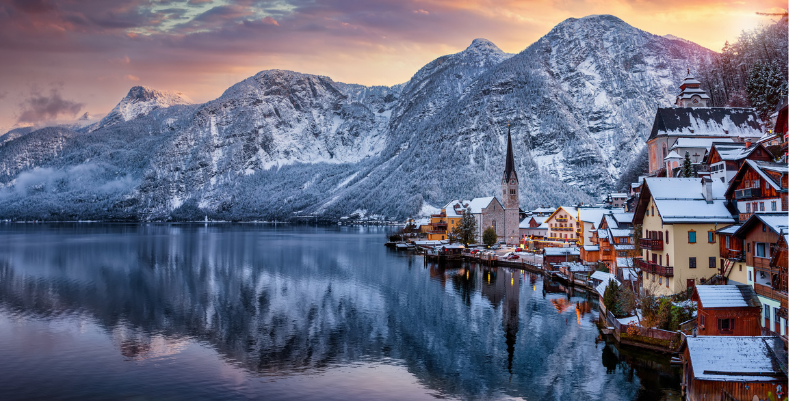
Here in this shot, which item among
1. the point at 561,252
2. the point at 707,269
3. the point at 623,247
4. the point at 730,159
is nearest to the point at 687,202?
the point at 707,269

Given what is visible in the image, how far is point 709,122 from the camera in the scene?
8156cm

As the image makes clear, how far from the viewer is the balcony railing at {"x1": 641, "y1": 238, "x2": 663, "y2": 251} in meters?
41.5

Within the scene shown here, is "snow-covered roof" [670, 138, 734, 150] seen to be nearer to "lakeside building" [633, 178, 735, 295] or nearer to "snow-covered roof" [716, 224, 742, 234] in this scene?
"lakeside building" [633, 178, 735, 295]

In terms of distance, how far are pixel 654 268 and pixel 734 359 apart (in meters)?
19.6

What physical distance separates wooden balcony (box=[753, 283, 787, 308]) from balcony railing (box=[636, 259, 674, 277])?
9.67 m

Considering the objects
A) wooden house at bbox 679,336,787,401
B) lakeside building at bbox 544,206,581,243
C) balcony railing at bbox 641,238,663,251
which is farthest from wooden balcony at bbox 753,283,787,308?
lakeside building at bbox 544,206,581,243

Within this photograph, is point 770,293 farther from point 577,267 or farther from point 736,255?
point 577,267

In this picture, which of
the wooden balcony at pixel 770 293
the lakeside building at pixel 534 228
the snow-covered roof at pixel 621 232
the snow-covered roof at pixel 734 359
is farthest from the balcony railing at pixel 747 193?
the lakeside building at pixel 534 228

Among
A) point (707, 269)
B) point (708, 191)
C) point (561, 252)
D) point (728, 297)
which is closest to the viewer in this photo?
point (728, 297)

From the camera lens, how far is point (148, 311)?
54469 mm

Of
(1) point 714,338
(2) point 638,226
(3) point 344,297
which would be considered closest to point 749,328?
(1) point 714,338

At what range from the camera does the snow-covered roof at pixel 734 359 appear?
2298cm

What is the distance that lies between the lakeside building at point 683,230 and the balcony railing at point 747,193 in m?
1.57

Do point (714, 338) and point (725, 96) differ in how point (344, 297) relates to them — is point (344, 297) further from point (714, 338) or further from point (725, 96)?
point (725, 96)
